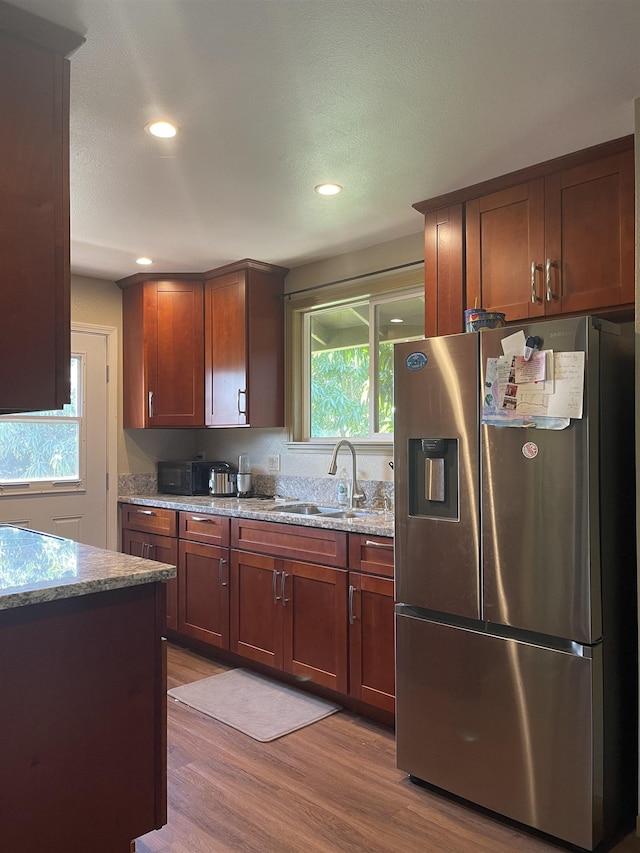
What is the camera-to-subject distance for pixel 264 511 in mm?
3521

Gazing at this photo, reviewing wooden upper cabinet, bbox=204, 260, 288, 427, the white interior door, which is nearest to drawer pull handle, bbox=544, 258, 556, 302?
wooden upper cabinet, bbox=204, 260, 288, 427

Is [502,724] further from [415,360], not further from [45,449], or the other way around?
[45,449]

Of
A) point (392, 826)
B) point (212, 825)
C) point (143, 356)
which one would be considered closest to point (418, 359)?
point (392, 826)

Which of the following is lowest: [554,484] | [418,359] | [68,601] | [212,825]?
[212,825]

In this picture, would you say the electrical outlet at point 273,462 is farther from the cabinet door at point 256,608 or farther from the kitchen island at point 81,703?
the kitchen island at point 81,703

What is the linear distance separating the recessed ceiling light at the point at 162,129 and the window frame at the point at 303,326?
1.59 metres

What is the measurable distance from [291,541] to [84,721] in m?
1.71

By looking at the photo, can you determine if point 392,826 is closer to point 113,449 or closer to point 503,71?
point 503,71

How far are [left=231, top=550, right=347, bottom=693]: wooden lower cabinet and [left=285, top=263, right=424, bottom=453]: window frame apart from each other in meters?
0.86

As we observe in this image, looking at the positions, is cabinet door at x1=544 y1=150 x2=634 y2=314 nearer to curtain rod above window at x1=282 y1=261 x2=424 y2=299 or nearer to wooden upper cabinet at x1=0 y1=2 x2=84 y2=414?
curtain rod above window at x1=282 y1=261 x2=424 y2=299

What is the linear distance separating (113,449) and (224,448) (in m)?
0.78

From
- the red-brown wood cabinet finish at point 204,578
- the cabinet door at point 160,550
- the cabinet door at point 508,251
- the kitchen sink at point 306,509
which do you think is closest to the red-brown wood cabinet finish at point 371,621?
the kitchen sink at point 306,509

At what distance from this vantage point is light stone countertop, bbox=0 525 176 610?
5.04ft

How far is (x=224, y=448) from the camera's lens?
4770mm
